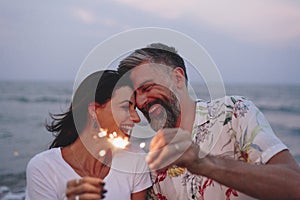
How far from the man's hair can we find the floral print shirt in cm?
30

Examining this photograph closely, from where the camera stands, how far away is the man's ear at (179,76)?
2.88 metres

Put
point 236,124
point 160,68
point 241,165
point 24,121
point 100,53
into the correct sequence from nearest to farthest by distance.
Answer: point 241,165
point 100,53
point 236,124
point 160,68
point 24,121

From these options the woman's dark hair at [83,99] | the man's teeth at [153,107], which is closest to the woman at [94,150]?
the woman's dark hair at [83,99]

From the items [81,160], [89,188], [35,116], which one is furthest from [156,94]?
[35,116]

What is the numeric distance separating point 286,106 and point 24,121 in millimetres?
12067

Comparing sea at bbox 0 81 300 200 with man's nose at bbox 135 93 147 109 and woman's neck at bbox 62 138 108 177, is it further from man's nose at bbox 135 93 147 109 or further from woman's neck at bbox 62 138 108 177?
woman's neck at bbox 62 138 108 177

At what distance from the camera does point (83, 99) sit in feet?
9.64

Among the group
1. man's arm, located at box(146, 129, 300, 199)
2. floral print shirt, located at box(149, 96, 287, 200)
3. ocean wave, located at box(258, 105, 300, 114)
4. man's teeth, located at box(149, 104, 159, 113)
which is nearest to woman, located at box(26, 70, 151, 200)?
man's teeth, located at box(149, 104, 159, 113)

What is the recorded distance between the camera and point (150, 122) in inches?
110

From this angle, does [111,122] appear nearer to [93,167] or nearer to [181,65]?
[93,167]

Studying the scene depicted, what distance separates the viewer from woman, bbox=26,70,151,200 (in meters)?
2.74

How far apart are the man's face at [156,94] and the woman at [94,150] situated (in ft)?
0.22

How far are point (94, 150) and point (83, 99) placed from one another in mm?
322

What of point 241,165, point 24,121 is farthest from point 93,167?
point 24,121
